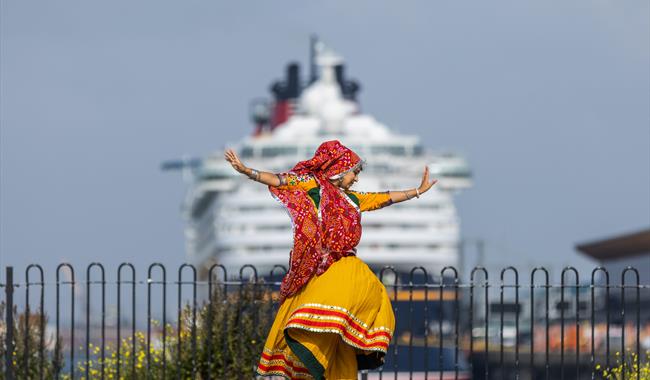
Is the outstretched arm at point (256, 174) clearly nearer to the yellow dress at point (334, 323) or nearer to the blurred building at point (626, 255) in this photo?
the yellow dress at point (334, 323)

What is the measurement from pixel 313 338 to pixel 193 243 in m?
87.0

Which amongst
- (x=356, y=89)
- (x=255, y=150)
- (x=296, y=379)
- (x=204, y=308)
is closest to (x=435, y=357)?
(x=204, y=308)

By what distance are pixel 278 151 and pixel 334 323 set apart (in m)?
66.5

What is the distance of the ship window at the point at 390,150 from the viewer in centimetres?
7719

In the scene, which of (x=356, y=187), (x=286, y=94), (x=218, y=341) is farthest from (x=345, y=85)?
(x=218, y=341)

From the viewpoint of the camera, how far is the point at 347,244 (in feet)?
32.5

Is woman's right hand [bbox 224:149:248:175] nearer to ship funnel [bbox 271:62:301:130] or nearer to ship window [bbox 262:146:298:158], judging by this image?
ship window [bbox 262:146:298:158]

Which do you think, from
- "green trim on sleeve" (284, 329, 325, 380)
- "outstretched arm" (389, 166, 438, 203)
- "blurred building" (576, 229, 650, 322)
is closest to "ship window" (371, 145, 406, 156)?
"blurred building" (576, 229, 650, 322)

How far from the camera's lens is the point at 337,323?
973 centimetres

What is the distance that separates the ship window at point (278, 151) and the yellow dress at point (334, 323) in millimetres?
65685

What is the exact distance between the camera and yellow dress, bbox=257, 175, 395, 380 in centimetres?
977

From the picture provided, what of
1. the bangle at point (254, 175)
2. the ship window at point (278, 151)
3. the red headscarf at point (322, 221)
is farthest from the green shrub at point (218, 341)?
the ship window at point (278, 151)

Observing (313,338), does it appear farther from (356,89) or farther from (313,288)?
(356,89)

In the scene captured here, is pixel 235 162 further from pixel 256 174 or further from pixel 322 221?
pixel 322 221
